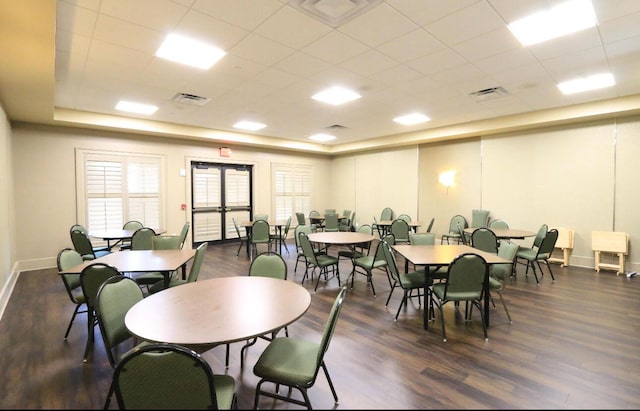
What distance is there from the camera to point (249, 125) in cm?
734

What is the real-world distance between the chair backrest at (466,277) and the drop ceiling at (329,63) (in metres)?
2.24

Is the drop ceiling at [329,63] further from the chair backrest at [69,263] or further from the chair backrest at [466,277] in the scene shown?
the chair backrest at [466,277]

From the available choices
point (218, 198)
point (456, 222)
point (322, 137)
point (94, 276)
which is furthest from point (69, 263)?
point (456, 222)

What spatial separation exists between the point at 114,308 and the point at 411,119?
6.29 meters

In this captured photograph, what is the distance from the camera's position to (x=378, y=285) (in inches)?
191

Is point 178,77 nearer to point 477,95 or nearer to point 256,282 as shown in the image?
point 256,282

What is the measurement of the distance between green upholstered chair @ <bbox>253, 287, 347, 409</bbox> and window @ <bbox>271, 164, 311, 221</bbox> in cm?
765

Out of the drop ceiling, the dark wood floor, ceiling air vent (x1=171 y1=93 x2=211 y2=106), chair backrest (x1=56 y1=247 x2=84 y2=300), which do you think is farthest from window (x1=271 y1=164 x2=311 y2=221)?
chair backrest (x1=56 y1=247 x2=84 y2=300)

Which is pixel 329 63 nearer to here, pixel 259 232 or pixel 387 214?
pixel 259 232

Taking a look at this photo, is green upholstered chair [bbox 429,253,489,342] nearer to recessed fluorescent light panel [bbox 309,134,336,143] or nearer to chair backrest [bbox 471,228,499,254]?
chair backrest [bbox 471,228,499,254]

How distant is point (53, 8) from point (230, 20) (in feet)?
4.24

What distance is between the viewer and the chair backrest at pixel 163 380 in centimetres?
91

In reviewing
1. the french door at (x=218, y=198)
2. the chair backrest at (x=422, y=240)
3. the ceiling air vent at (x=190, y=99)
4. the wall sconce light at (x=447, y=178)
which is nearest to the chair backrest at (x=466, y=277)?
the chair backrest at (x=422, y=240)

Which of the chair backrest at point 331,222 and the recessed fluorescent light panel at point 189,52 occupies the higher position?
the recessed fluorescent light panel at point 189,52
